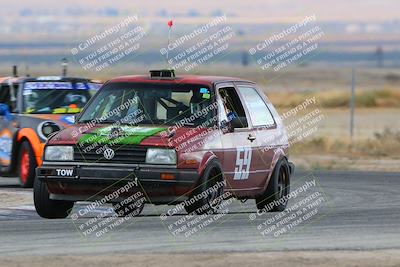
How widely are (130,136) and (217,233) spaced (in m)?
1.75

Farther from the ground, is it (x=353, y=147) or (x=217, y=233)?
(x=217, y=233)

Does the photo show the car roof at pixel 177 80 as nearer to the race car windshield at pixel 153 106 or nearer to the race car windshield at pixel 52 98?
the race car windshield at pixel 153 106

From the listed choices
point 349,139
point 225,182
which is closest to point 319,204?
point 225,182

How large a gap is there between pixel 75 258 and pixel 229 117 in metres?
4.23

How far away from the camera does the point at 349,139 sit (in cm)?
2917

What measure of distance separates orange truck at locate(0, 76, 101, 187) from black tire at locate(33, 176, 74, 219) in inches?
155

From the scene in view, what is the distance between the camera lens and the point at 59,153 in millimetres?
12297

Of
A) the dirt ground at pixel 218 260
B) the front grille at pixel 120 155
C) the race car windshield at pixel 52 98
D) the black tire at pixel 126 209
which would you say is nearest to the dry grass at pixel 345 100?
the race car windshield at pixel 52 98

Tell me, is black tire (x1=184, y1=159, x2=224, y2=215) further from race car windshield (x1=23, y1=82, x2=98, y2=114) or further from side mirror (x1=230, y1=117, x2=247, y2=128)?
race car windshield (x1=23, y1=82, x2=98, y2=114)

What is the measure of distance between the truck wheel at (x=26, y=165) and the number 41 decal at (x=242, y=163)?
4.42 m

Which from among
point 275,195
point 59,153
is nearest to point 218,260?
A: point 59,153

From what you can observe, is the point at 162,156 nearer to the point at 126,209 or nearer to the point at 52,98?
the point at 126,209

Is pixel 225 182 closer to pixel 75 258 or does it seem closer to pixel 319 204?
pixel 319 204

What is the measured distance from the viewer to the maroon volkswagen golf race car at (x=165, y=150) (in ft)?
39.4
